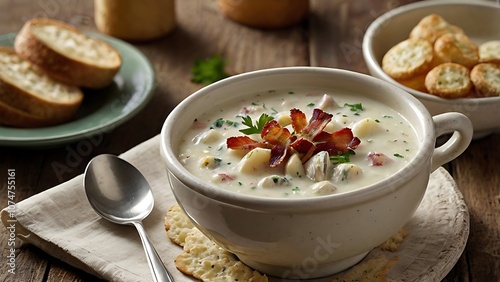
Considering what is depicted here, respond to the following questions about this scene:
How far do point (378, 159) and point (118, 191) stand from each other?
74cm

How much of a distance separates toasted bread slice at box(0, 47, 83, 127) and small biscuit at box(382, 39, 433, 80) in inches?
44.1

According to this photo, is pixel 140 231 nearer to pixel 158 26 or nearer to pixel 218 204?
pixel 218 204

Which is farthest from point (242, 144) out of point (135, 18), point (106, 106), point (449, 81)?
point (135, 18)

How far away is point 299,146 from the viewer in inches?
70.6

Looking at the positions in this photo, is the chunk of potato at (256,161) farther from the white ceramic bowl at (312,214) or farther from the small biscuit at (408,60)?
the small biscuit at (408,60)

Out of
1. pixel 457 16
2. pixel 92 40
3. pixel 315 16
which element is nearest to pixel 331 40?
pixel 315 16

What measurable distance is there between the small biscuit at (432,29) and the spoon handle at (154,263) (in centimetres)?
136

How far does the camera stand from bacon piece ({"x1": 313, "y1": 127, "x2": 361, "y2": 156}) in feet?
5.90

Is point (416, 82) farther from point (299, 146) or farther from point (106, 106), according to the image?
point (106, 106)

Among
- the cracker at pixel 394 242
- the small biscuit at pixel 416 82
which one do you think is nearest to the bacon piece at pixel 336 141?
the cracker at pixel 394 242

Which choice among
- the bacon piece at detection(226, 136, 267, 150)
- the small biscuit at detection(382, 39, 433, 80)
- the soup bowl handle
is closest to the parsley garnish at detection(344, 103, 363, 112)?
the soup bowl handle

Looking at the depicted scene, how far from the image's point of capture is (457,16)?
306cm

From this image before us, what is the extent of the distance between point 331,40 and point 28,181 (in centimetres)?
149

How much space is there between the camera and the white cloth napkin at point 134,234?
1829mm
